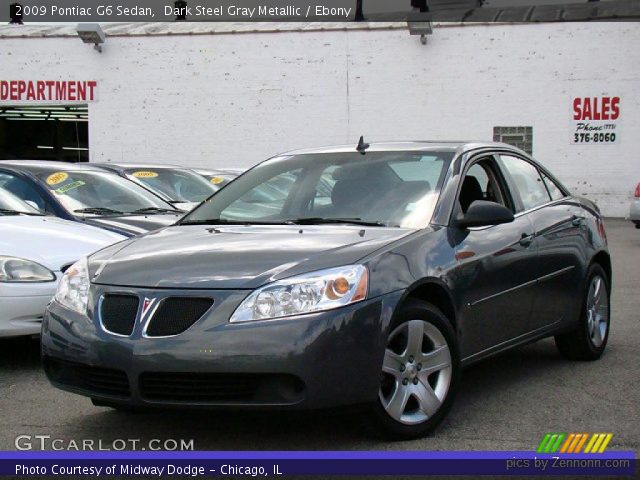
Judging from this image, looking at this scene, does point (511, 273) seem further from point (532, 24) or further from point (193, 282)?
point (532, 24)

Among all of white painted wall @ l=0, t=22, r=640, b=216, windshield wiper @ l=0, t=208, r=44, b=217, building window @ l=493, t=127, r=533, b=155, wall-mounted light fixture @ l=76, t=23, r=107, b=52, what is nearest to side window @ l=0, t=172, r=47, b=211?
windshield wiper @ l=0, t=208, r=44, b=217

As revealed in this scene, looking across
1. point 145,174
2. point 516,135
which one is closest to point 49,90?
point 516,135

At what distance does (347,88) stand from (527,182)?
21.1 m

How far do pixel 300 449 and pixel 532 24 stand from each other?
76.0 feet

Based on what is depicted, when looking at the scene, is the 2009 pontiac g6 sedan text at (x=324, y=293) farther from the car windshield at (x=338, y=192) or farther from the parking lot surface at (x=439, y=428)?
the parking lot surface at (x=439, y=428)

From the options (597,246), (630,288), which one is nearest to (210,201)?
(597,246)

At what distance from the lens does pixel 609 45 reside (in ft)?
85.0

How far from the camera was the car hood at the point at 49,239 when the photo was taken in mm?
6672

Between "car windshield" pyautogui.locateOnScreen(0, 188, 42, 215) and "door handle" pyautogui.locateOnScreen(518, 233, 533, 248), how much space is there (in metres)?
3.94

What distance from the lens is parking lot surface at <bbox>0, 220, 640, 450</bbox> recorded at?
4.73m

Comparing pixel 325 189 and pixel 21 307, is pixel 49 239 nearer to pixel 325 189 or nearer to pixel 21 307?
pixel 21 307

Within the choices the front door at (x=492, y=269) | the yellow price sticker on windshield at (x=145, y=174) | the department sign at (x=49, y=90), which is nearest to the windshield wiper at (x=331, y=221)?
the front door at (x=492, y=269)

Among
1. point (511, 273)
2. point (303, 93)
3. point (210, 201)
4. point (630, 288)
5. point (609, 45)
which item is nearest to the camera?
point (511, 273)

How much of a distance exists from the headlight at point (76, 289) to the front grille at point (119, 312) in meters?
0.14
